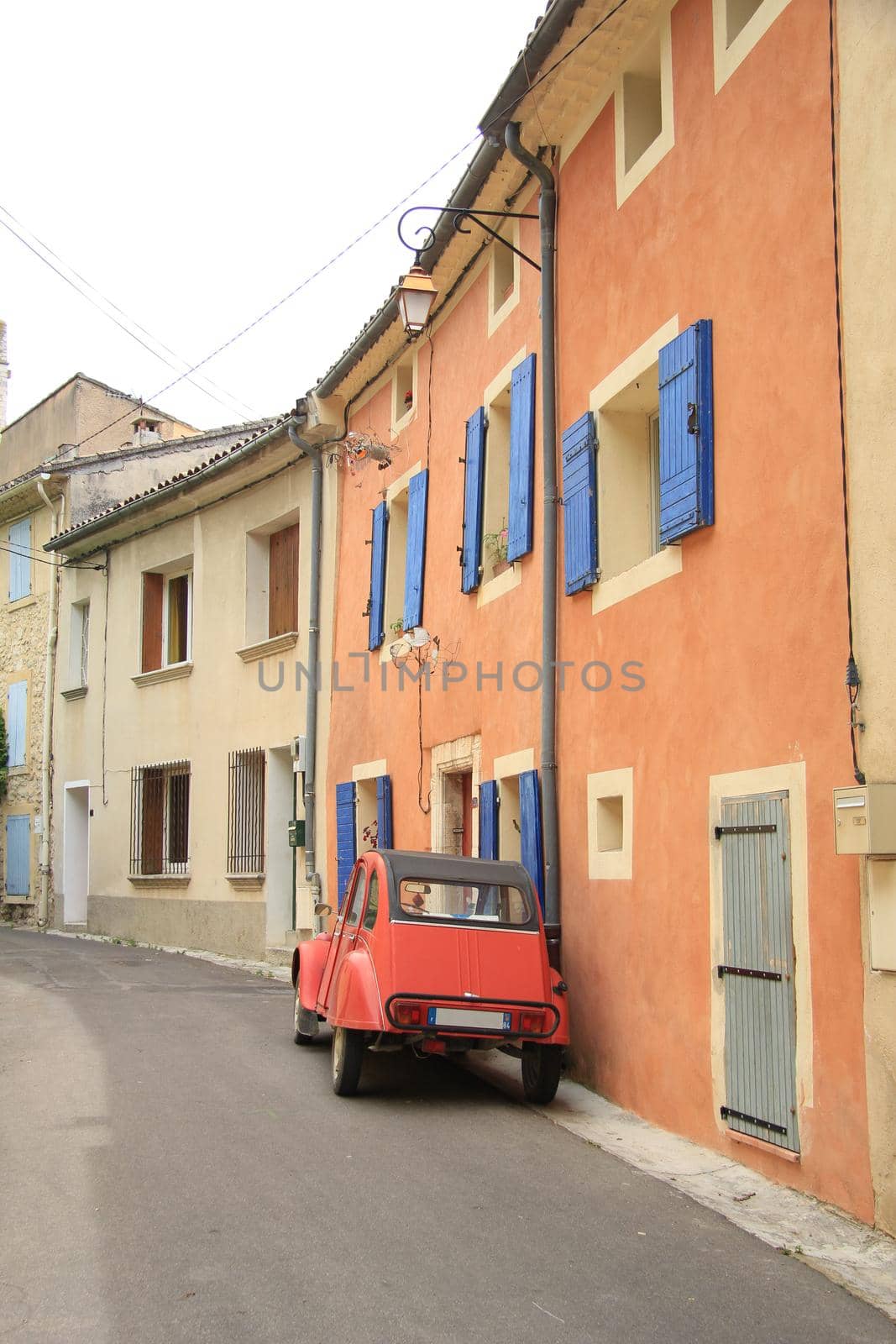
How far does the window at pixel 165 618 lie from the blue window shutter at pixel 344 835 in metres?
6.12

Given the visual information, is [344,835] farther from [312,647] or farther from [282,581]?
[282,581]

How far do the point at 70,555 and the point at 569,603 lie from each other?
1526 cm

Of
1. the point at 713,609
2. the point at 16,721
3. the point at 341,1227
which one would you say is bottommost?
the point at 341,1227

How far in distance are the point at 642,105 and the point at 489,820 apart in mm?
5721

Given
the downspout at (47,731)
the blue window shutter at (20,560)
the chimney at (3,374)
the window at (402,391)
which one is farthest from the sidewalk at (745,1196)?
the chimney at (3,374)

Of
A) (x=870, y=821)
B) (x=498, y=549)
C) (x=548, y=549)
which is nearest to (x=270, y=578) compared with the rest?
(x=498, y=549)

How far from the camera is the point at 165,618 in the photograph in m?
21.4

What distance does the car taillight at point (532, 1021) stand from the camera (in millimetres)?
8383

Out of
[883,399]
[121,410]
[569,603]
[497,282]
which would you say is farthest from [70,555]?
[883,399]

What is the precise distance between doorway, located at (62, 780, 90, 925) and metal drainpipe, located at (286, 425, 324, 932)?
25.6 ft

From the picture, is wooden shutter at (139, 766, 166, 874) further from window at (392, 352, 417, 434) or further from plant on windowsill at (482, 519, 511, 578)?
plant on windowsill at (482, 519, 511, 578)

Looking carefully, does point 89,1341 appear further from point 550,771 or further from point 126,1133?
point 550,771

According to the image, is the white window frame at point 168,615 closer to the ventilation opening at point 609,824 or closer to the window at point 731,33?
the ventilation opening at point 609,824

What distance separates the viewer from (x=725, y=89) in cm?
793
